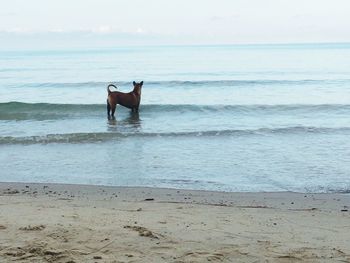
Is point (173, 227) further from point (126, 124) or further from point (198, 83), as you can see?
point (198, 83)

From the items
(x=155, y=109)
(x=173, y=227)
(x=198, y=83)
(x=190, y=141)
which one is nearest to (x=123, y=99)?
(x=155, y=109)

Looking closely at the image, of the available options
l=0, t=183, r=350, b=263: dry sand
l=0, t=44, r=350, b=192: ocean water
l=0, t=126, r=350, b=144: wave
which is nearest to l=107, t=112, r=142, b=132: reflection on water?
l=0, t=44, r=350, b=192: ocean water

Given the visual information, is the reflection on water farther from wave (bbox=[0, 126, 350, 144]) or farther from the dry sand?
the dry sand

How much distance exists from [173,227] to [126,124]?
28.6ft

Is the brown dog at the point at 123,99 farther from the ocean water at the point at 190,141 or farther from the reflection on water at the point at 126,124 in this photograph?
the ocean water at the point at 190,141

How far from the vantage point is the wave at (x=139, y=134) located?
34.8 ft

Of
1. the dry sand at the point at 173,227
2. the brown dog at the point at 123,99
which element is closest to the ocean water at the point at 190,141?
the brown dog at the point at 123,99

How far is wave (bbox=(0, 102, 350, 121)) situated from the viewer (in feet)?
50.6

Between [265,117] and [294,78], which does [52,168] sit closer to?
[265,117]

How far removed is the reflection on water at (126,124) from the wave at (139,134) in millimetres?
712

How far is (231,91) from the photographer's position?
22.1 m

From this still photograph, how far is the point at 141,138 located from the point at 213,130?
1939 mm

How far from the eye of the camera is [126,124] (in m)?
13.1

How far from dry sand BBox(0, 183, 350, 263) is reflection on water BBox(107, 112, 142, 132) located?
5959 millimetres
